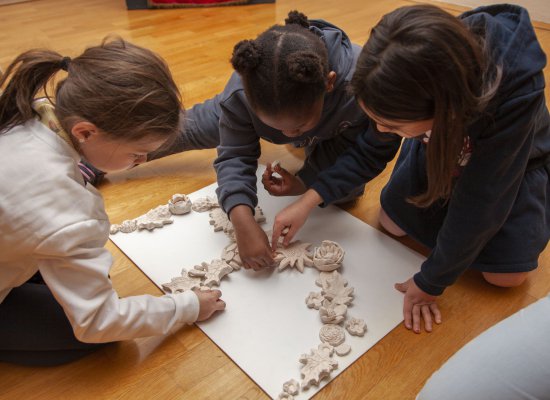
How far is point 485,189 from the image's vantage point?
0.78 meters

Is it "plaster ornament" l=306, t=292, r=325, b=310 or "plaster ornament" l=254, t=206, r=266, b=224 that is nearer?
"plaster ornament" l=306, t=292, r=325, b=310

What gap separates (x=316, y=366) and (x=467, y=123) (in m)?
0.48

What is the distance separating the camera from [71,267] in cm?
68

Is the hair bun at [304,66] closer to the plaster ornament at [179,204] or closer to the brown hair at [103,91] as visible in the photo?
the brown hair at [103,91]

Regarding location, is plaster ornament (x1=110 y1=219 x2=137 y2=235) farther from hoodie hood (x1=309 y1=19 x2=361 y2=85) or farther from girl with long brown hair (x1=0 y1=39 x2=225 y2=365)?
hoodie hood (x1=309 y1=19 x2=361 y2=85)

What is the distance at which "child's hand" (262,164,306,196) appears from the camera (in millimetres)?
1221

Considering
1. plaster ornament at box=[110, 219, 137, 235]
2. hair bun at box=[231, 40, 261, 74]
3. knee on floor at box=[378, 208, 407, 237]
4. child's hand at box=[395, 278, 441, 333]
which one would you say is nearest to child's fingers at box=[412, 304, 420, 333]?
child's hand at box=[395, 278, 441, 333]

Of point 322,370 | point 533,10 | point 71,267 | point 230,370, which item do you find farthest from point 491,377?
point 533,10

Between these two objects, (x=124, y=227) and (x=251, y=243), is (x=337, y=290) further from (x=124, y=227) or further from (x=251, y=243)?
(x=124, y=227)

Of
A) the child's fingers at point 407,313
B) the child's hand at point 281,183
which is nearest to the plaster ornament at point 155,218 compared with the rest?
the child's hand at point 281,183

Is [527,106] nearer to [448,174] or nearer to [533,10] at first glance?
[448,174]

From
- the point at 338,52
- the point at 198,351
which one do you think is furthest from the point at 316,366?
the point at 338,52

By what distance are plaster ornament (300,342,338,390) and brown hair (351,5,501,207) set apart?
410 millimetres

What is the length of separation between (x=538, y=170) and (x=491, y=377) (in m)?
0.53
